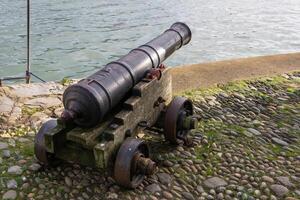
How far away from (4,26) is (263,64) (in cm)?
1160

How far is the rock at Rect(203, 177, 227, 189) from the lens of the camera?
5301 mm

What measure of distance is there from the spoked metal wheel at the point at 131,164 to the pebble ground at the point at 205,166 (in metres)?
0.20

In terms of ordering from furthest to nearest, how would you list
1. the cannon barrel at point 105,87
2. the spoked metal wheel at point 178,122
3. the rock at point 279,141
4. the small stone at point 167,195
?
the rock at point 279,141 < the spoked metal wheel at point 178,122 < the small stone at point 167,195 < the cannon barrel at point 105,87

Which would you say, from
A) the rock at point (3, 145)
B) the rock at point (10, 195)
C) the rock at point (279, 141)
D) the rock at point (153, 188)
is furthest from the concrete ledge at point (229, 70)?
the rock at point (10, 195)

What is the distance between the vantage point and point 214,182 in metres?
5.35

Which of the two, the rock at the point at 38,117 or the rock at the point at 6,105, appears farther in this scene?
the rock at the point at 6,105

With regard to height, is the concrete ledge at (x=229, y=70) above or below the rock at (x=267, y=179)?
below

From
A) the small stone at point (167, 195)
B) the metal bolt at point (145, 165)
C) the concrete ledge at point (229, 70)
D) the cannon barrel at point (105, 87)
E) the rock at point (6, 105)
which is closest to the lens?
the cannon barrel at point (105, 87)

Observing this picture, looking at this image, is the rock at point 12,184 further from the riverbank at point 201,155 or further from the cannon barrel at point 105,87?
the cannon barrel at point 105,87

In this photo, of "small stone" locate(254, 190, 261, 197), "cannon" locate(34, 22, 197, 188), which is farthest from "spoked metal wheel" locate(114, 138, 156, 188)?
"small stone" locate(254, 190, 261, 197)

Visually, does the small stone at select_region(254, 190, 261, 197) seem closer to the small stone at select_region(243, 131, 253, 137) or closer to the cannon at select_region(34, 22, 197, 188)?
the cannon at select_region(34, 22, 197, 188)

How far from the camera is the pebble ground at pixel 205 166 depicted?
5.08 metres

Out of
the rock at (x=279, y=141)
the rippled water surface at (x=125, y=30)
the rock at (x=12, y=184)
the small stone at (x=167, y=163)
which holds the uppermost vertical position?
the rock at (x=279, y=141)

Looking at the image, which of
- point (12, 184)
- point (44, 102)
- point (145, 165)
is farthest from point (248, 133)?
point (12, 184)
